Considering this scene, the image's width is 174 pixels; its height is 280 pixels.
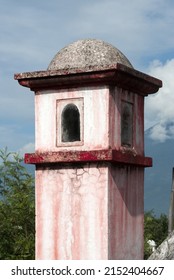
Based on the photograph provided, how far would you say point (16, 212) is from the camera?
1753 centimetres

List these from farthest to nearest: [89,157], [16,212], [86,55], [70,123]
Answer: [16,212], [70,123], [86,55], [89,157]

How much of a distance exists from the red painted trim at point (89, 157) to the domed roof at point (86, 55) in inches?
49.7

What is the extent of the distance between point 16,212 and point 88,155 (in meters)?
7.79

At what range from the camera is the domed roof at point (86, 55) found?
1046 cm

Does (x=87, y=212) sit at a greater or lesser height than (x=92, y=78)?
lesser

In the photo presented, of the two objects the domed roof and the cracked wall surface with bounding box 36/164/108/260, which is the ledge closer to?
the domed roof

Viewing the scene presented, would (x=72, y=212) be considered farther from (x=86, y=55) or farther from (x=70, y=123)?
(x=86, y=55)

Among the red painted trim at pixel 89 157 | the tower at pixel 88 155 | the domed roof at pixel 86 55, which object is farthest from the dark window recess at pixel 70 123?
the domed roof at pixel 86 55

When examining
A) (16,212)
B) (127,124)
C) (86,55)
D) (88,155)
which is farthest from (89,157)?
(16,212)

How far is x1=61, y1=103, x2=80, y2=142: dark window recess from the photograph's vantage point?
10.6 meters

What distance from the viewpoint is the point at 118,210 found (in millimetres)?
10211

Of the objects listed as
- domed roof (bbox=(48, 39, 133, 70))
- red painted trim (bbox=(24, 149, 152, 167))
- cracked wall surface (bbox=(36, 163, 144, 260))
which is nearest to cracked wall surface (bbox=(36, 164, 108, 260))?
cracked wall surface (bbox=(36, 163, 144, 260))
